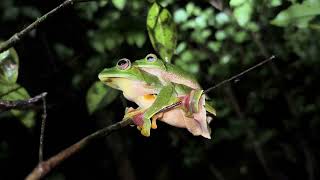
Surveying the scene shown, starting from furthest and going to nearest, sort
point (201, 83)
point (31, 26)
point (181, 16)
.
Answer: point (201, 83)
point (181, 16)
point (31, 26)

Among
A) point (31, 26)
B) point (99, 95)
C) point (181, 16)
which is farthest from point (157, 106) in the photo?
point (181, 16)

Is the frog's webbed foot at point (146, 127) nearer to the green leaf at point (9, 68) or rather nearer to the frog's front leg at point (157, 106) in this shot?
the frog's front leg at point (157, 106)

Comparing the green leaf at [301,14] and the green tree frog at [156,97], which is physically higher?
the green tree frog at [156,97]

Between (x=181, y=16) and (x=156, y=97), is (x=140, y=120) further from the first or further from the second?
(x=181, y=16)

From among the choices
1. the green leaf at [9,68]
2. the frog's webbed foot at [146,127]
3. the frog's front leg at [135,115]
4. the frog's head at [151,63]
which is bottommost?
the frog's webbed foot at [146,127]

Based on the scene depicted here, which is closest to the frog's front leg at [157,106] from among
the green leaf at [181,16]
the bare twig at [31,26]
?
the bare twig at [31,26]

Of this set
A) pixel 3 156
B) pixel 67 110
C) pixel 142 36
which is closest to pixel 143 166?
pixel 67 110
